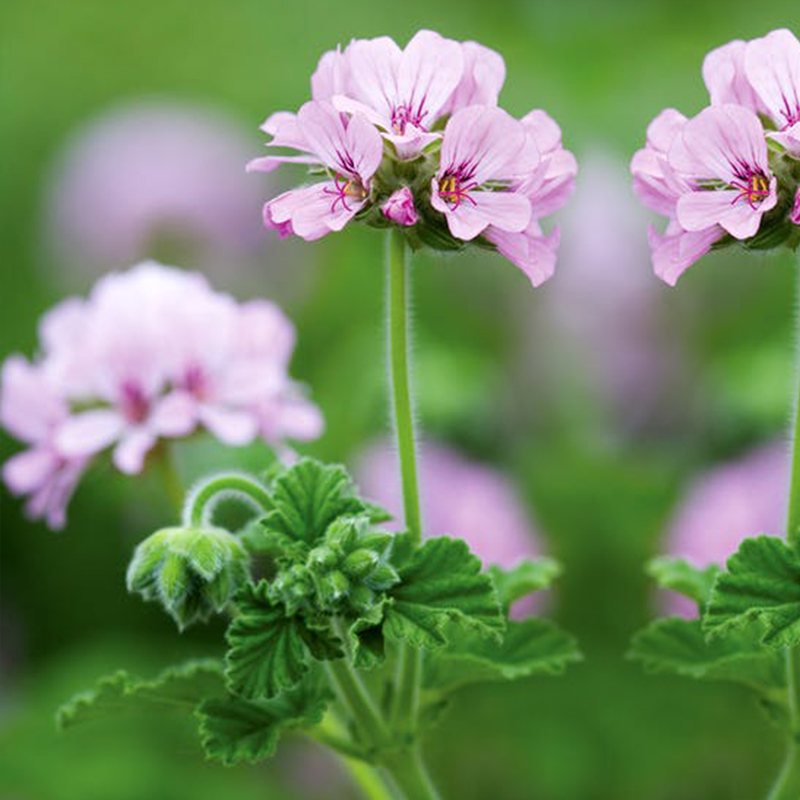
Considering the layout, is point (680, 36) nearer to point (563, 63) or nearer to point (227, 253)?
point (563, 63)

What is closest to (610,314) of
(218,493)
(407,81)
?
(218,493)

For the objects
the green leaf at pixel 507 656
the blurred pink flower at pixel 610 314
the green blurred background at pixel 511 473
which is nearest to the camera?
the green leaf at pixel 507 656

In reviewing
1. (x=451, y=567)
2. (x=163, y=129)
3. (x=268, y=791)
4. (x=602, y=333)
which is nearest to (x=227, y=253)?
(x=163, y=129)

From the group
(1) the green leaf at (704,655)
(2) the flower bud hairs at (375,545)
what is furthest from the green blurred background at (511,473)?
(1) the green leaf at (704,655)

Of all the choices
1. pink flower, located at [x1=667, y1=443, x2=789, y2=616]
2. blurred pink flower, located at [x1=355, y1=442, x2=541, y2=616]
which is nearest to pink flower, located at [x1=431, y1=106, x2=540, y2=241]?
pink flower, located at [x1=667, y1=443, x2=789, y2=616]

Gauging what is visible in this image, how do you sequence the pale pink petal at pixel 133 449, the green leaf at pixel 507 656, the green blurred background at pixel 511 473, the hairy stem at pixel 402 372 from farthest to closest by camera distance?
1. the green blurred background at pixel 511 473
2. the pale pink petal at pixel 133 449
3. the green leaf at pixel 507 656
4. the hairy stem at pixel 402 372

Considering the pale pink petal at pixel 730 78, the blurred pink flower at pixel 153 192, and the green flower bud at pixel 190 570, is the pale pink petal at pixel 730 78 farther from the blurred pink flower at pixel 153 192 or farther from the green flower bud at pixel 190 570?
the blurred pink flower at pixel 153 192
